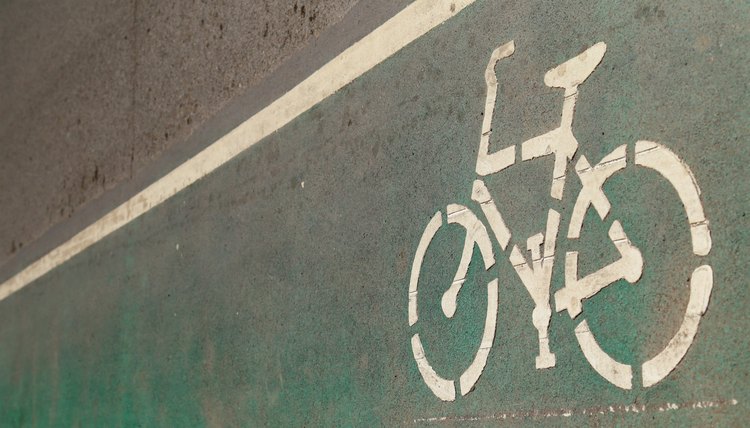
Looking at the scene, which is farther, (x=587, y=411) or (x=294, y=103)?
(x=294, y=103)

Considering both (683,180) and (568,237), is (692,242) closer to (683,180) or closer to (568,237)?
(683,180)

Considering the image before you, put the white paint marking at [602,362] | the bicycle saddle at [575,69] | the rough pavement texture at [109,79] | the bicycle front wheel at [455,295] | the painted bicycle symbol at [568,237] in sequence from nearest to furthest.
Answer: the painted bicycle symbol at [568,237]
the white paint marking at [602,362]
the bicycle saddle at [575,69]
the bicycle front wheel at [455,295]
the rough pavement texture at [109,79]

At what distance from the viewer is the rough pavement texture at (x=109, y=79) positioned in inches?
227

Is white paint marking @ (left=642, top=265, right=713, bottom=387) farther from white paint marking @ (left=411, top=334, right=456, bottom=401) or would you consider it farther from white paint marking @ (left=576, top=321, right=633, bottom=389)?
white paint marking @ (left=411, top=334, right=456, bottom=401)

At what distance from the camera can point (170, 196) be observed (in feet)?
20.6

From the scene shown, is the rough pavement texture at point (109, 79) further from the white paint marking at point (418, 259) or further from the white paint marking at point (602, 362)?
the white paint marking at point (602, 362)

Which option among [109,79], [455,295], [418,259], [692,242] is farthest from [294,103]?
[109,79]

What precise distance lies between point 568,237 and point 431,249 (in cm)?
79

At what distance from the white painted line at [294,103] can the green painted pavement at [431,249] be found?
2.8 inches

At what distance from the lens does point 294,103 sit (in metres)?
5.16

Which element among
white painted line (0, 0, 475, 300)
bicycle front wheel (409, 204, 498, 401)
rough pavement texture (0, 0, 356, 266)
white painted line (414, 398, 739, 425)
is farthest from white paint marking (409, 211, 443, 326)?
rough pavement texture (0, 0, 356, 266)

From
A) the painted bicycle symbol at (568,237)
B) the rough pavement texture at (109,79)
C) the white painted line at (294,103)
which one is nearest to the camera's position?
the painted bicycle symbol at (568,237)

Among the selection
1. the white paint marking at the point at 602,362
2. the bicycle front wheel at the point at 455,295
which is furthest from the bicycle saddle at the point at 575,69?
the white paint marking at the point at 602,362

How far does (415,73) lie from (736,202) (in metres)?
1.81
